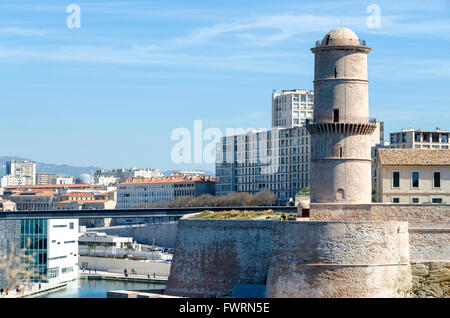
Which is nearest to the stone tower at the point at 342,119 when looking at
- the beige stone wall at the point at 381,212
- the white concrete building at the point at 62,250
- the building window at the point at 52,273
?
the beige stone wall at the point at 381,212

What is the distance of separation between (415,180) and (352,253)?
47.2 feet

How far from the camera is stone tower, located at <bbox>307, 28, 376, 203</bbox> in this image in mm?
65750

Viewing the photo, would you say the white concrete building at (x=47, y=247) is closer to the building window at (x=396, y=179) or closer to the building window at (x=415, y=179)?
the building window at (x=396, y=179)

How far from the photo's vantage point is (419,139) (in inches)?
6029

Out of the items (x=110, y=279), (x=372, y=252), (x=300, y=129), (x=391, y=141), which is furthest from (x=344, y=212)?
(x=300, y=129)

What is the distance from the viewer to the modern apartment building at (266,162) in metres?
172

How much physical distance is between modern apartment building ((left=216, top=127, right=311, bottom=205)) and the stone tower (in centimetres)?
10065

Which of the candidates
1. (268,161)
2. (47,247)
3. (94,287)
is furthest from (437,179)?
(268,161)

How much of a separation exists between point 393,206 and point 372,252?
6070 millimetres

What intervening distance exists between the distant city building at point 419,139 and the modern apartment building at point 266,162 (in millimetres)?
17331

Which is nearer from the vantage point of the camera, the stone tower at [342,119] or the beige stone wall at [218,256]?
the stone tower at [342,119]

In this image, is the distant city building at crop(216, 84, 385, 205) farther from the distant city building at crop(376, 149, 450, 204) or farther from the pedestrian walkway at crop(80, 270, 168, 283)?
the distant city building at crop(376, 149, 450, 204)

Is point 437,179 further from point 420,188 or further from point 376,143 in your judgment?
point 376,143

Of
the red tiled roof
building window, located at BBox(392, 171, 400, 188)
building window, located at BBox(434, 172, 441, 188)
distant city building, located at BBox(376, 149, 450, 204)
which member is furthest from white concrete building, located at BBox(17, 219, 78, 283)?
building window, located at BBox(434, 172, 441, 188)
